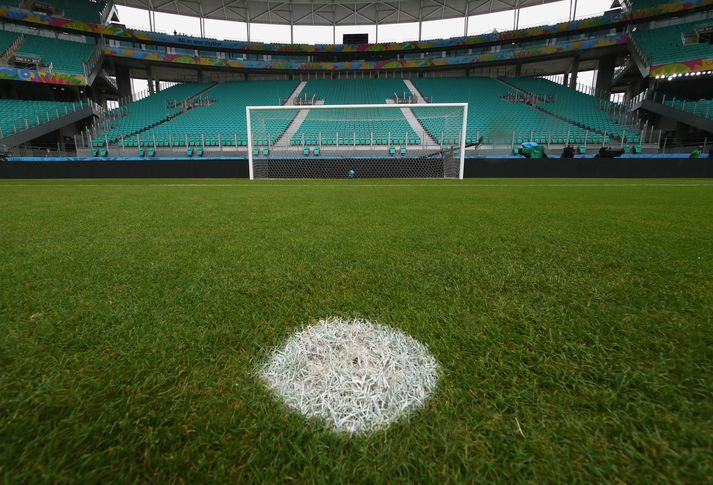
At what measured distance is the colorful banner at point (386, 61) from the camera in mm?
21875

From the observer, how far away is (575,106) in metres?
20.6

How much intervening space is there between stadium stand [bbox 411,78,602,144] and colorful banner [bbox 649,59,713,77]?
628 centimetres

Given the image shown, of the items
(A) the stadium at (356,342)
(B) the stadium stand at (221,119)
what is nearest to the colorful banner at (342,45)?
(B) the stadium stand at (221,119)

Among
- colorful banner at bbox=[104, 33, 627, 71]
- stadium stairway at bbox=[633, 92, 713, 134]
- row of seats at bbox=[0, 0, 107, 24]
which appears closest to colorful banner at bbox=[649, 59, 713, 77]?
stadium stairway at bbox=[633, 92, 713, 134]

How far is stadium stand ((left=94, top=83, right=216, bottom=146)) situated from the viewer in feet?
61.9

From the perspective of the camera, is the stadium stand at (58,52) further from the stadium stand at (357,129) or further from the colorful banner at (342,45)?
the stadium stand at (357,129)

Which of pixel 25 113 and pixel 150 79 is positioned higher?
pixel 150 79

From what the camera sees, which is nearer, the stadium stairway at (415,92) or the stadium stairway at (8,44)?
the stadium stairway at (8,44)

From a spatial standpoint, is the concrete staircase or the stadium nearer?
the stadium

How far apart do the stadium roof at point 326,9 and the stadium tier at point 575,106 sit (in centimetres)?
727

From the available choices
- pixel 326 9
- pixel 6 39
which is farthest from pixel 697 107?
pixel 6 39

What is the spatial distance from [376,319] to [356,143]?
1403 centimetres

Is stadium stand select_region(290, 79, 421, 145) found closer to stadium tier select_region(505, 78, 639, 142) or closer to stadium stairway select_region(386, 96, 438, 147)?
stadium stairway select_region(386, 96, 438, 147)

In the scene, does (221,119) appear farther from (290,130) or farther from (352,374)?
(352,374)
